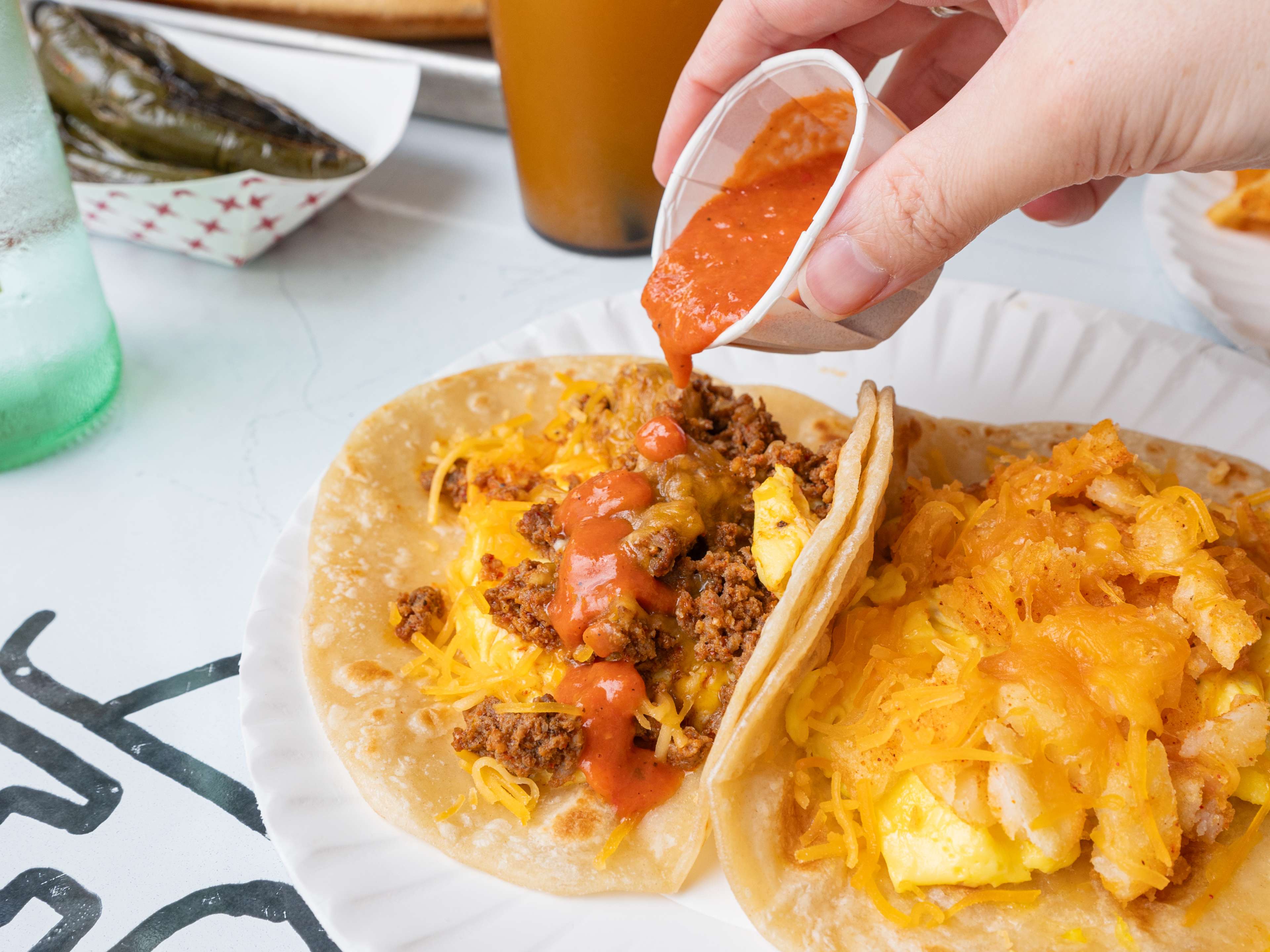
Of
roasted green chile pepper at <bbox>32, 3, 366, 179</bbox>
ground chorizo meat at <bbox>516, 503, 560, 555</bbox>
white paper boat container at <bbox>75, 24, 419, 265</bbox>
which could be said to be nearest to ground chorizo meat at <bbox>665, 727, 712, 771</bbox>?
ground chorizo meat at <bbox>516, 503, 560, 555</bbox>

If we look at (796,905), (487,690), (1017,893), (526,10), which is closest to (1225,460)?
(1017,893)

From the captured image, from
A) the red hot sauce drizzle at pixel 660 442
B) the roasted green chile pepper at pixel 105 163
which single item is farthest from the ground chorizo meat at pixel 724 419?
the roasted green chile pepper at pixel 105 163

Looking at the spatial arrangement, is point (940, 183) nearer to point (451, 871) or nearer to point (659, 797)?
point (659, 797)

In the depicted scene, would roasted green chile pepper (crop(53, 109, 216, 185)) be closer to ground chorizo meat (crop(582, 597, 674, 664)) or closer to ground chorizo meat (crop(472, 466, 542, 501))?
ground chorizo meat (crop(472, 466, 542, 501))

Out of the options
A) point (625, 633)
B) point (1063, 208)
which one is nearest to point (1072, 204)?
point (1063, 208)

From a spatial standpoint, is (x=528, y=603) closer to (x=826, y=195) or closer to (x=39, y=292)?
(x=826, y=195)

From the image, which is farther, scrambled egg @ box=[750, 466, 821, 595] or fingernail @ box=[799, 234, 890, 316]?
scrambled egg @ box=[750, 466, 821, 595]
